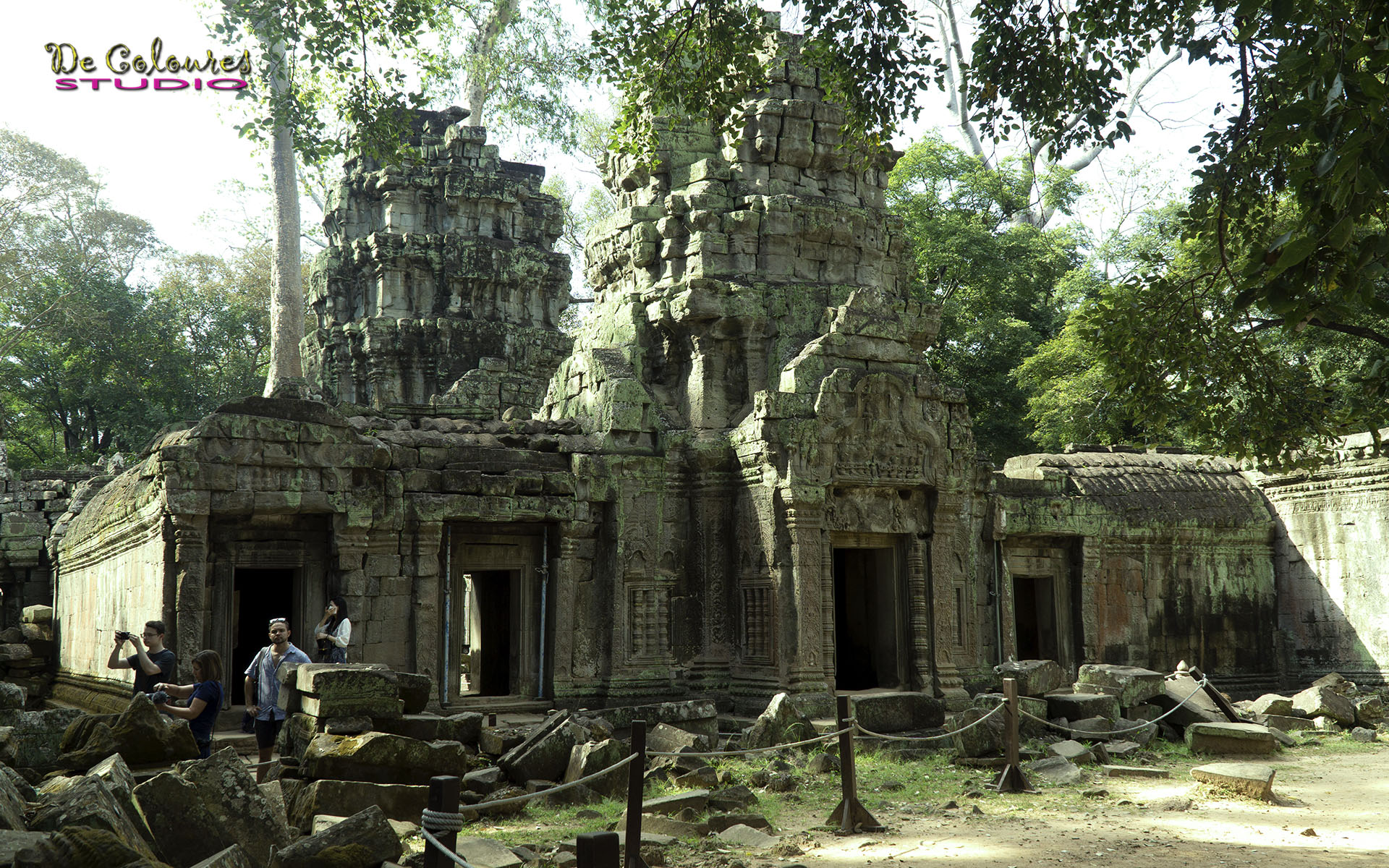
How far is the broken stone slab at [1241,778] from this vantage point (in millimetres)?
8758

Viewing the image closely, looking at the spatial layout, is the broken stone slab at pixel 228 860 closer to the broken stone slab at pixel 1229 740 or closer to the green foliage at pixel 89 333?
the broken stone slab at pixel 1229 740

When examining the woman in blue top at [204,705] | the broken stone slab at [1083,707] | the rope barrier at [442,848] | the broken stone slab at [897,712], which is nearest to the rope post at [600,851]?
the rope barrier at [442,848]

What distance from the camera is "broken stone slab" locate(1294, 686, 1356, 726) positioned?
12797mm

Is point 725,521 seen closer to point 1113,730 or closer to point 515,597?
point 515,597

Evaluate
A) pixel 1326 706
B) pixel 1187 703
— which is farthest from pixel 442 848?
pixel 1326 706

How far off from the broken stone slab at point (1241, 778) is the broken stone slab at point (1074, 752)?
1.24 m

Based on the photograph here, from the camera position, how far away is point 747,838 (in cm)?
755

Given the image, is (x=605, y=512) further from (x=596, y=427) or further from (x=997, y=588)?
(x=997, y=588)

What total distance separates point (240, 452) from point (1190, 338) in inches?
331

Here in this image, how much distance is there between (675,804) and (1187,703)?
6.77 meters

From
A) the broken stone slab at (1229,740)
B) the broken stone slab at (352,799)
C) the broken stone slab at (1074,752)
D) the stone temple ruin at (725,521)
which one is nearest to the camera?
the broken stone slab at (352,799)

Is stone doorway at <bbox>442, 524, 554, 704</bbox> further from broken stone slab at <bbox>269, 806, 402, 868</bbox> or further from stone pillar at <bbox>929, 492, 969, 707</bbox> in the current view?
broken stone slab at <bbox>269, 806, 402, 868</bbox>

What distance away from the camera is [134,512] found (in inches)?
440

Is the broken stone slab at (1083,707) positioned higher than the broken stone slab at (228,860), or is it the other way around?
the broken stone slab at (228,860)
